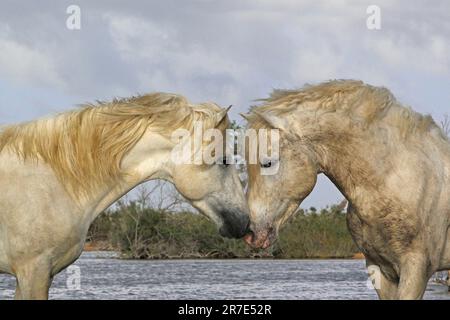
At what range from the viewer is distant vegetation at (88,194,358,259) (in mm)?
29281

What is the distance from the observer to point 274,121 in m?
6.89

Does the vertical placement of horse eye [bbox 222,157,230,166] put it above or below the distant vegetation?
above

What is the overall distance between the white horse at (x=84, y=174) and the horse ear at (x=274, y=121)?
15.8 inches

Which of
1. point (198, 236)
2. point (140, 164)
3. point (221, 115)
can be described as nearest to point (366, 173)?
point (221, 115)

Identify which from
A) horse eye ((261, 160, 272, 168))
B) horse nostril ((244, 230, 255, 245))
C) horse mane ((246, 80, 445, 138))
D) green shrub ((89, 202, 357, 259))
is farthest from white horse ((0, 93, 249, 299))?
green shrub ((89, 202, 357, 259))

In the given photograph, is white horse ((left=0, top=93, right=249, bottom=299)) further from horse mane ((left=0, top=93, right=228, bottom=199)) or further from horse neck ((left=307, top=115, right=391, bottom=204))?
horse neck ((left=307, top=115, right=391, bottom=204))

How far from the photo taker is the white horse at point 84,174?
20.6 feet

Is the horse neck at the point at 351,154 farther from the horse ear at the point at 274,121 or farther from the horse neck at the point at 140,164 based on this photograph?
the horse neck at the point at 140,164

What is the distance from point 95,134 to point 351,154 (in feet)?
6.67

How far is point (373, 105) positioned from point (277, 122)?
2.65ft

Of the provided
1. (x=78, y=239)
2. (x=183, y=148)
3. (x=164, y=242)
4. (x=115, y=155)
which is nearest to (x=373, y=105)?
(x=183, y=148)

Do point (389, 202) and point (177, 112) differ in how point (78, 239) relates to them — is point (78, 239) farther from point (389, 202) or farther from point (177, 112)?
point (389, 202)

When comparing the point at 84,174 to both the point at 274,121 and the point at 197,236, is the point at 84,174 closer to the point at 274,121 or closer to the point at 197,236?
the point at 274,121

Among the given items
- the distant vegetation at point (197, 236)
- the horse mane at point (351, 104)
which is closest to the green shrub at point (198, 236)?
the distant vegetation at point (197, 236)
